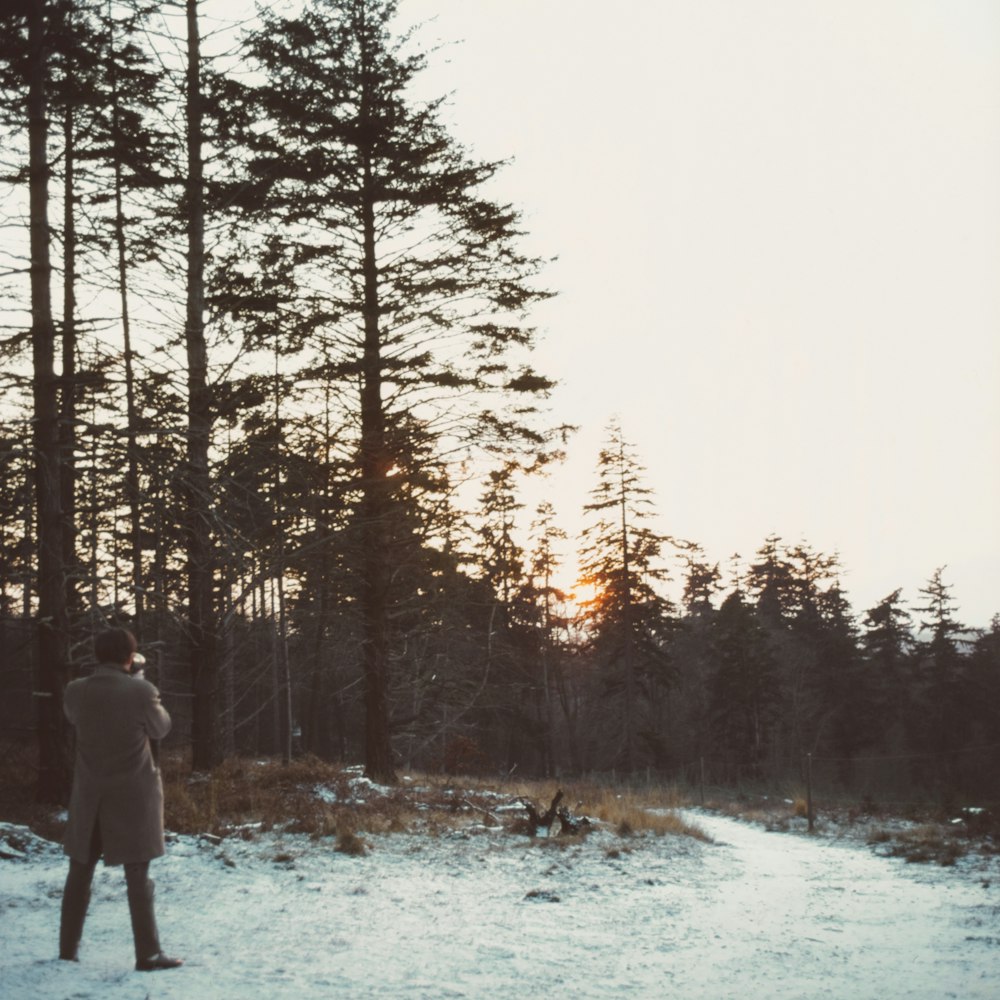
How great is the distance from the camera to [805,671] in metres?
52.9

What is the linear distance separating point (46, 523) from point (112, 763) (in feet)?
18.6

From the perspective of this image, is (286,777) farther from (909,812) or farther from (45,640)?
(909,812)

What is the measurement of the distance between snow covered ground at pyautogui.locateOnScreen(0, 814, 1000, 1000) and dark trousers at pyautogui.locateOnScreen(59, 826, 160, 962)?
0.13m

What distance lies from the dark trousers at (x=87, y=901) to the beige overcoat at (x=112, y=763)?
6cm

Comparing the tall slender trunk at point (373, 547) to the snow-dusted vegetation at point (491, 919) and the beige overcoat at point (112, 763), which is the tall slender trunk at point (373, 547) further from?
the beige overcoat at point (112, 763)

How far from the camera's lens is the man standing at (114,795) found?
4.56 metres

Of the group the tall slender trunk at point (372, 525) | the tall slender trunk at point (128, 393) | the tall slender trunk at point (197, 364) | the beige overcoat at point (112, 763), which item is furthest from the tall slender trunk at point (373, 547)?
the beige overcoat at point (112, 763)

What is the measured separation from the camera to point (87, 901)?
4.61 meters

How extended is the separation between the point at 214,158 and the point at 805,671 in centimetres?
4794

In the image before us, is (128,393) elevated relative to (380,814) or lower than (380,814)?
elevated

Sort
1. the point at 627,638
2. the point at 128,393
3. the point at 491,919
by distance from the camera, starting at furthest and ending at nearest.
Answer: the point at 627,638 < the point at 128,393 < the point at 491,919

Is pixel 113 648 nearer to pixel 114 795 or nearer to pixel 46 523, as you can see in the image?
pixel 114 795

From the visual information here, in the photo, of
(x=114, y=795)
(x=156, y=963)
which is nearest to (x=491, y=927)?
(x=156, y=963)

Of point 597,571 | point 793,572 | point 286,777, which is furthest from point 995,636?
point 286,777
